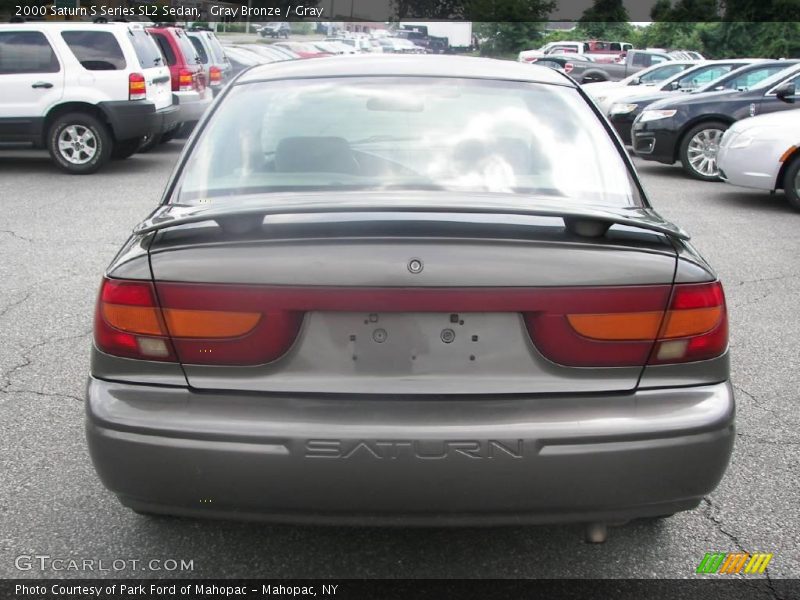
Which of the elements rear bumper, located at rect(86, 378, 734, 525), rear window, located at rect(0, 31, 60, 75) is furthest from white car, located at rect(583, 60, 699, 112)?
rear bumper, located at rect(86, 378, 734, 525)

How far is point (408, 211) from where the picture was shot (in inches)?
102

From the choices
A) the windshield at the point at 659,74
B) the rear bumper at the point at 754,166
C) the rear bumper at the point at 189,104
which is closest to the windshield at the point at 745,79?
the rear bumper at the point at 754,166

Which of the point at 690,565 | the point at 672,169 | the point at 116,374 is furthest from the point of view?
the point at 672,169

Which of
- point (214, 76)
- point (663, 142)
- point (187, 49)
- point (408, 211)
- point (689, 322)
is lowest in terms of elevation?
point (663, 142)

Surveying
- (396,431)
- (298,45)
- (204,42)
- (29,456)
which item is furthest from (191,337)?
(298,45)

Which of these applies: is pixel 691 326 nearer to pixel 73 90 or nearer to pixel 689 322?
pixel 689 322

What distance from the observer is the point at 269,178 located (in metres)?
3.21

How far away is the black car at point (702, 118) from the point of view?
42.9 ft

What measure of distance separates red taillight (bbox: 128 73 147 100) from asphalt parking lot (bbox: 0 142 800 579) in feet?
21.4

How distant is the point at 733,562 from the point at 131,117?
37.2 ft

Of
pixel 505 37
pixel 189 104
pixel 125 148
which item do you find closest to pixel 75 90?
pixel 125 148

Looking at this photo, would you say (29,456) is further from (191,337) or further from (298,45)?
(298,45)

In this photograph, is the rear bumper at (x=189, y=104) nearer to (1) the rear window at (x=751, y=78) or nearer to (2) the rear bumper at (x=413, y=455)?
(1) the rear window at (x=751, y=78)

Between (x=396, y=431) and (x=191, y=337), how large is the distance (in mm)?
597
